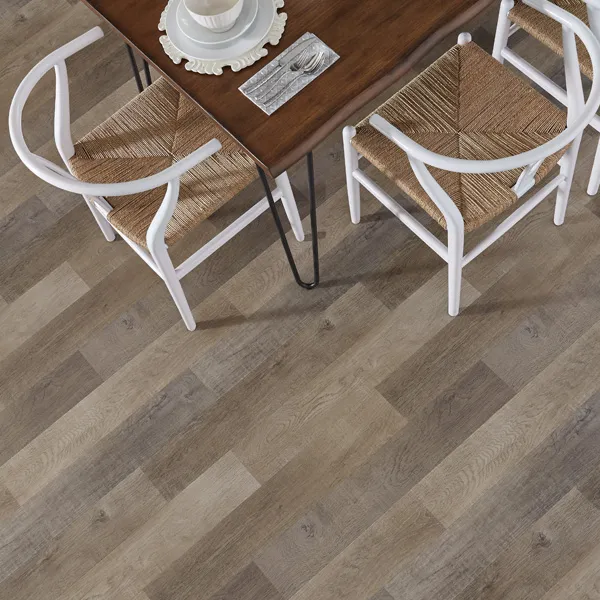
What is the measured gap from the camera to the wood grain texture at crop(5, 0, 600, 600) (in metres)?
2.27

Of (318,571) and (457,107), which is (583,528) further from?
(457,107)

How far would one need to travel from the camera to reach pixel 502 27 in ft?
7.70

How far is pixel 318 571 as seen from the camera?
7.42 ft

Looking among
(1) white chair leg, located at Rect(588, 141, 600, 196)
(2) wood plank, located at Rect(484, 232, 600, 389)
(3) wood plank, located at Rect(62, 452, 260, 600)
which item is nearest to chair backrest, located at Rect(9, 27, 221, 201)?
(3) wood plank, located at Rect(62, 452, 260, 600)

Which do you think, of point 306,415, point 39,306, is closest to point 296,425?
point 306,415

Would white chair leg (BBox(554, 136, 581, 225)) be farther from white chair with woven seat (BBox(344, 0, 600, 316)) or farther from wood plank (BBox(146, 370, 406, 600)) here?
wood plank (BBox(146, 370, 406, 600))

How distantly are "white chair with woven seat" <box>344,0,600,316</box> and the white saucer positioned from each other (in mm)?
302

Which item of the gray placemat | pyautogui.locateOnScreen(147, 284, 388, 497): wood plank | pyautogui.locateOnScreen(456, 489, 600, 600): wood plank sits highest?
the gray placemat

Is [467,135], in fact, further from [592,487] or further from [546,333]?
[592,487]

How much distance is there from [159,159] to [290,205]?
16.8 inches

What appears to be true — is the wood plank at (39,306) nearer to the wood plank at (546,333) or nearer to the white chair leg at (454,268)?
the white chair leg at (454,268)

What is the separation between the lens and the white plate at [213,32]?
1.97 metres

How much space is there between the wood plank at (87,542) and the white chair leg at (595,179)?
4.98ft

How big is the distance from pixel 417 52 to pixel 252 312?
3.11ft
